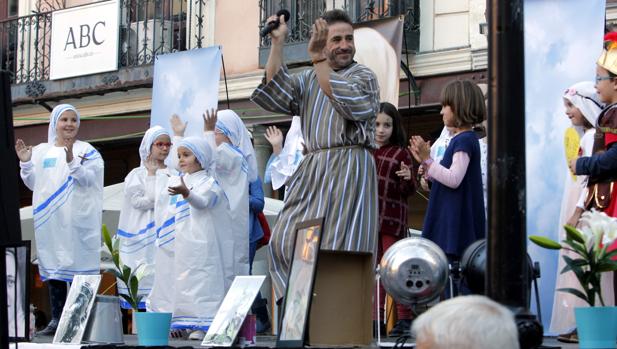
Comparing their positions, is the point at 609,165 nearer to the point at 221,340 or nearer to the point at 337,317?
the point at 337,317

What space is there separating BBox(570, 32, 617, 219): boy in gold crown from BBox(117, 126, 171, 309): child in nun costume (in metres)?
4.05

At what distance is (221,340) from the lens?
225 inches

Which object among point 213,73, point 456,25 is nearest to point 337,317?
point 213,73

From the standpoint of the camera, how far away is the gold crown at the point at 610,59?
19.8 feet

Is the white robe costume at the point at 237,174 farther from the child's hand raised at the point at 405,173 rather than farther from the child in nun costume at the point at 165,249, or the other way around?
the child's hand raised at the point at 405,173

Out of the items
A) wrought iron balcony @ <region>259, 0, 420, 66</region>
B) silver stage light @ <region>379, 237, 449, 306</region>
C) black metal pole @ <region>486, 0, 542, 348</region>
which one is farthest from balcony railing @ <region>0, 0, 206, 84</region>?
black metal pole @ <region>486, 0, 542, 348</region>

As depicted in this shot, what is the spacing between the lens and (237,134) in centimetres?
848

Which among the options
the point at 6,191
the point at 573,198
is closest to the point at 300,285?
the point at 6,191

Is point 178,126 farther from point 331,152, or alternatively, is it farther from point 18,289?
point 331,152

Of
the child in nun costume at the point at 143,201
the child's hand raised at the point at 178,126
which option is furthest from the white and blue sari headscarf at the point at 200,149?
the child's hand raised at the point at 178,126

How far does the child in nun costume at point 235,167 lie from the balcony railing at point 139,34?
291 inches

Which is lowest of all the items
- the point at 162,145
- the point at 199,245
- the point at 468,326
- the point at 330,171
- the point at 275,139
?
the point at 468,326

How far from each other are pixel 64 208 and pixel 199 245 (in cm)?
134

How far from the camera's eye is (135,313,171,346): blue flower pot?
19.4 ft
